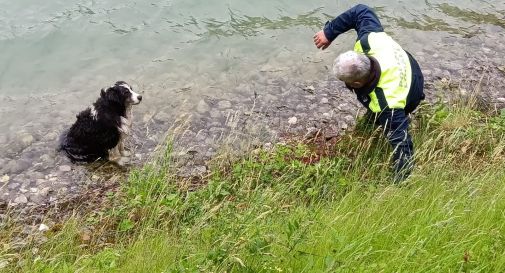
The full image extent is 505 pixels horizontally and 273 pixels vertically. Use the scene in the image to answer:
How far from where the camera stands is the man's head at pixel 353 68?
481 centimetres

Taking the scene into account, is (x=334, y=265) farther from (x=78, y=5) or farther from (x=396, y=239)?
(x=78, y=5)

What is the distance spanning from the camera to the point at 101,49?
8.32m

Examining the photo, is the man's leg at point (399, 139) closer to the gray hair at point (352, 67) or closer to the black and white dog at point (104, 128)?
the gray hair at point (352, 67)

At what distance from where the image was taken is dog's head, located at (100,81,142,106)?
5898 millimetres

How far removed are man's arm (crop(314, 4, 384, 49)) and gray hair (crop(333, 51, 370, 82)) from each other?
2.61 ft

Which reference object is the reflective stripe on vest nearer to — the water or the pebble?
the water

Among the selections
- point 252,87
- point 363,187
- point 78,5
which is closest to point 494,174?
point 363,187

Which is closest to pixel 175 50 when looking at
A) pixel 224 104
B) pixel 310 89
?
pixel 224 104

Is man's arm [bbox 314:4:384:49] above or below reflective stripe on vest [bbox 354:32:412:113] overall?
above

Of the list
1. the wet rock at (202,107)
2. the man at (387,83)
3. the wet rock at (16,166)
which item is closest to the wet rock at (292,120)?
the wet rock at (202,107)

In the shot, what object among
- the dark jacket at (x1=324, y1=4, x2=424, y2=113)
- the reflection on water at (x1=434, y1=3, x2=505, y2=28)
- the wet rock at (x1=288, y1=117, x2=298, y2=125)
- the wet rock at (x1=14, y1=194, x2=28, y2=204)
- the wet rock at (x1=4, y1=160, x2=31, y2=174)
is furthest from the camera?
the reflection on water at (x1=434, y1=3, x2=505, y2=28)

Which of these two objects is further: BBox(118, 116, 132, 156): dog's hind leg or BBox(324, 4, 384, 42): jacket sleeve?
BBox(118, 116, 132, 156): dog's hind leg

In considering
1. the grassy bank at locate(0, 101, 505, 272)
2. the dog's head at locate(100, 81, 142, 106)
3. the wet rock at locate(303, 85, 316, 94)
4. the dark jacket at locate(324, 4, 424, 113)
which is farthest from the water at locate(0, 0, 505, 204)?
the dark jacket at locate(324, 4, 424, 113)

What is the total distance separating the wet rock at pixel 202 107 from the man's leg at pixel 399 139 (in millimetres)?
2914
